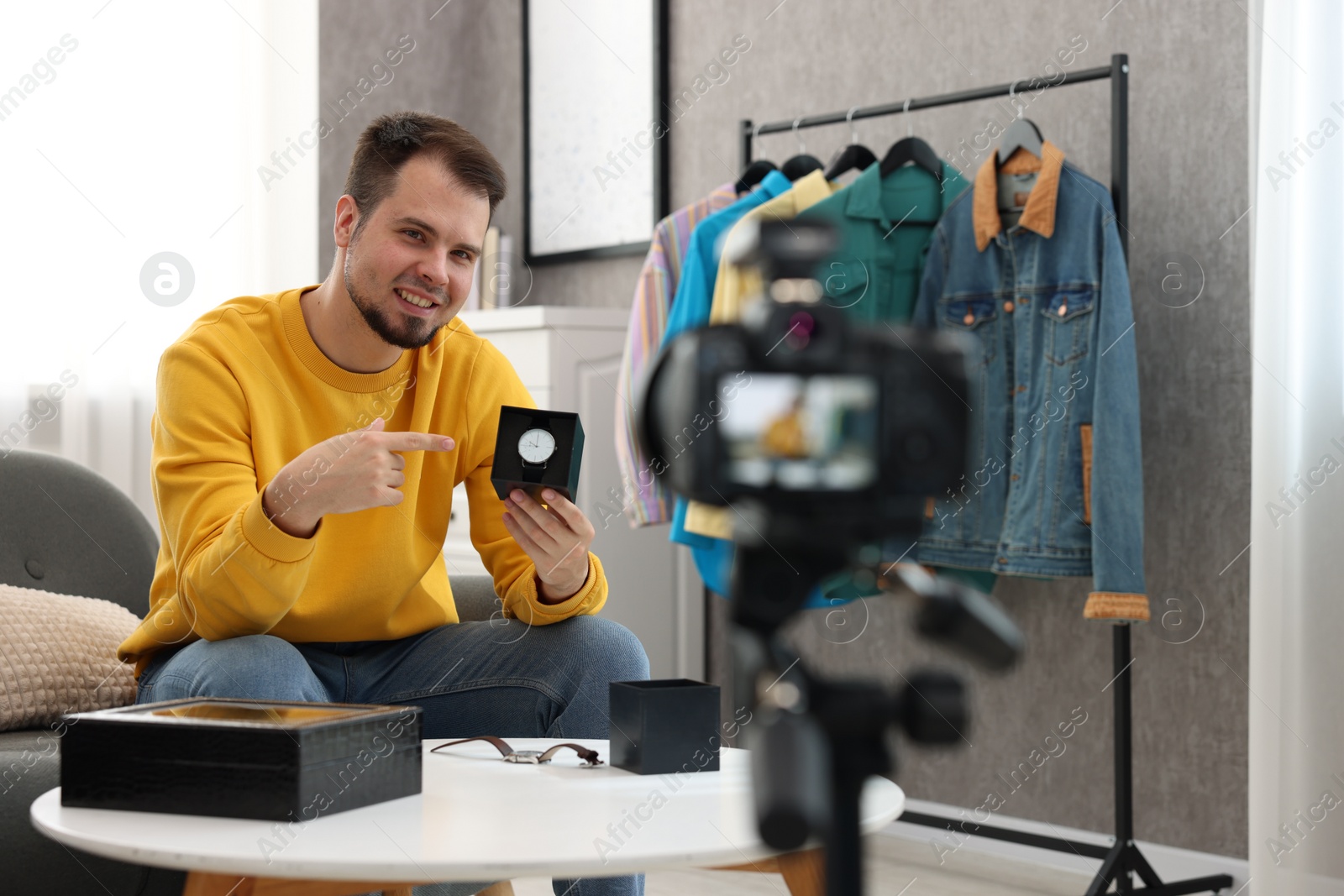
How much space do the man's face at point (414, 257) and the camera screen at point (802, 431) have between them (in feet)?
3.91

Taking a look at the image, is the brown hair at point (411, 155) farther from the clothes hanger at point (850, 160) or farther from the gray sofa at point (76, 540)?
the clothes hanger at point (850, 160)

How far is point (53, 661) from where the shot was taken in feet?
5.23

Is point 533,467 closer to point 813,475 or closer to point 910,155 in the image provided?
point 813,475

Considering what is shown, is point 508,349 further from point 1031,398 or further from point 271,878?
point 271,878

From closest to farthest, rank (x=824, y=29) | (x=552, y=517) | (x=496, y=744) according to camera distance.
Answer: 1. (x=496, y=744)
2. (x=552, y=517)
3. (x=824, y=29)

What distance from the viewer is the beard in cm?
164

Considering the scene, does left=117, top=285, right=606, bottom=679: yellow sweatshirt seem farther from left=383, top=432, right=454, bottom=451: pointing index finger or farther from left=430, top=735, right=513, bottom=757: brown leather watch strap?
left=430, top=735, right=513, bottom=757: brown leather watch strap

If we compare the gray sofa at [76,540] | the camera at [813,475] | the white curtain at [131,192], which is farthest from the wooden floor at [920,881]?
the camera at [813,475]

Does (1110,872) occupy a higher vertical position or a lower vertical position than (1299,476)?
lower

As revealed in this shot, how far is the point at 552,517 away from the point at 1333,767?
1099 millimetres

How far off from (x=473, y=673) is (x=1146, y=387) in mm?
1334

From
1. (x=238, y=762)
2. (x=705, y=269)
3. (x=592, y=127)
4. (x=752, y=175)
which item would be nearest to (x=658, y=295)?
(x=705, y=269)

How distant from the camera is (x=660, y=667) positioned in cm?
291

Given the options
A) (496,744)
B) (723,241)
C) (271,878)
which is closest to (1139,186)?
(723,241)
